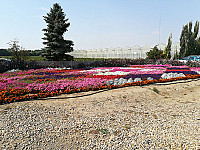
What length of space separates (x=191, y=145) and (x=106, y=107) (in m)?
1.99

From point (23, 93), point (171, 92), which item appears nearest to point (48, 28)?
point (23, 93)

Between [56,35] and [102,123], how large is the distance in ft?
47.6

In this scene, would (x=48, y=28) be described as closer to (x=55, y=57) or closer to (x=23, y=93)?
(x=55, y=57)

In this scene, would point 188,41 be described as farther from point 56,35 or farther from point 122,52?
point 56,35

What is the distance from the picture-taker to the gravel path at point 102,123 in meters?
2.44

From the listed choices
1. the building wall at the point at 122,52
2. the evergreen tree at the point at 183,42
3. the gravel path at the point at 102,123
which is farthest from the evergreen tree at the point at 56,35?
the evergreen tree at the point at 183,42

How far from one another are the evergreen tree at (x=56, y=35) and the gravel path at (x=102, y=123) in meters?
12.4

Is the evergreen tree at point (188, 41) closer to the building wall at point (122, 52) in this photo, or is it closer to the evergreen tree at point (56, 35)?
the building wall at point (122, 52)

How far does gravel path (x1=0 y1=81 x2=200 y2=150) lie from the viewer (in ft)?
8.02

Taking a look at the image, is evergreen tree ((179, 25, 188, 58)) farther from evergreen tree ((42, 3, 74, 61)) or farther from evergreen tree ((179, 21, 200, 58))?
evergreen tree ((42, 3, 74, 61))

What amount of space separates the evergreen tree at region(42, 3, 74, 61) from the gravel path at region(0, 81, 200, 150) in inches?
487

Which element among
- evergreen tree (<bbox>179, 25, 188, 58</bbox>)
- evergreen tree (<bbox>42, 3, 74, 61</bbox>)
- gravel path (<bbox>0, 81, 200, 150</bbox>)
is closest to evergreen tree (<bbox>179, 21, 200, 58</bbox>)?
evergreen tree (<bbox>179, 25, 188, 58</bbox>)

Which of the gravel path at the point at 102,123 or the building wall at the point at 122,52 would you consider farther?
the building wall at the point at 122,52

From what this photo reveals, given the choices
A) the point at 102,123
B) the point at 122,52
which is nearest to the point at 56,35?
the point at 102,123
